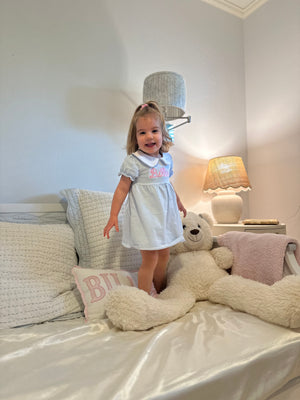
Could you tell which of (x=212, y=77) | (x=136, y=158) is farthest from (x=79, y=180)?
(x=212, y=77)

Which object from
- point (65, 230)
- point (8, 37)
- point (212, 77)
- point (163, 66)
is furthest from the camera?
point (212, 77)

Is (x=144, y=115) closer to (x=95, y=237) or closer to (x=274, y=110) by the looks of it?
(x=95, y=237)

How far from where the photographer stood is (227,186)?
5.26 feet

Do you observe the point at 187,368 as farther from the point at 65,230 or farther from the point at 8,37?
the point at 8,37

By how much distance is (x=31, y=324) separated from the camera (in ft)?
2.60

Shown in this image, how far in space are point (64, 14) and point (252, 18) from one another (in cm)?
144

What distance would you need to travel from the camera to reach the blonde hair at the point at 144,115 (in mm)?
941

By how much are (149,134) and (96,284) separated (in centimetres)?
54

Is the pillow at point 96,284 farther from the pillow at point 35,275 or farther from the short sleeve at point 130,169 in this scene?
the short sleeve at point 130,169

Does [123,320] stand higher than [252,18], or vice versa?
[252,18]

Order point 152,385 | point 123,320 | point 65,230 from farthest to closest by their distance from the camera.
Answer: point 65,230 < point 123,320 < point 152,385

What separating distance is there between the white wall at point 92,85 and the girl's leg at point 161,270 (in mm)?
604

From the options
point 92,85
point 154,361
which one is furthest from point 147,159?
point 92,85

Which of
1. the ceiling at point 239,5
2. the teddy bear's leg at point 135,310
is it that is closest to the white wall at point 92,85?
the ceiling at point 239,5
